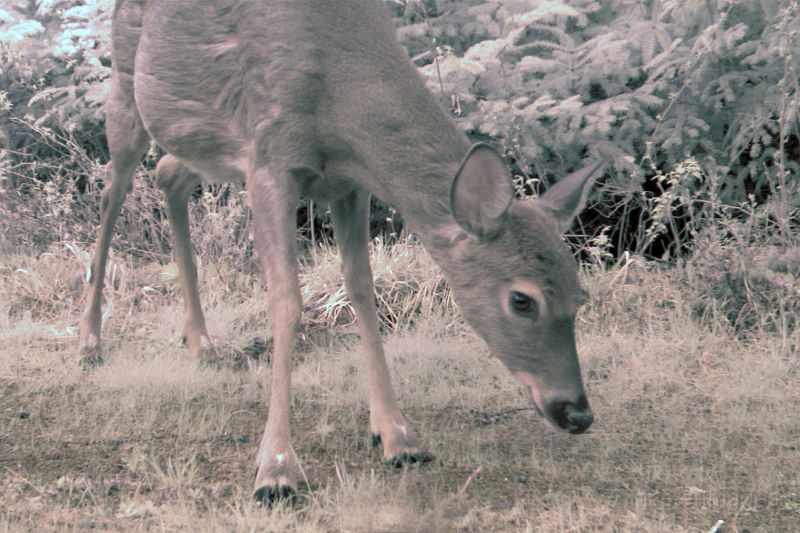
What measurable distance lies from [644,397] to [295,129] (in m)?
2.43

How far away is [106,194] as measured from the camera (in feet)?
18.7

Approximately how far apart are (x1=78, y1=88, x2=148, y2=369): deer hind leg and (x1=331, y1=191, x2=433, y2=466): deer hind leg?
1.65 m

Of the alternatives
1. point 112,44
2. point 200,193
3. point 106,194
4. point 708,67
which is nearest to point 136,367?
point 106,194

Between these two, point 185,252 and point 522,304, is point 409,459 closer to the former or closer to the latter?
point 522,304

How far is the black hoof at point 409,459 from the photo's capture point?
4023mm

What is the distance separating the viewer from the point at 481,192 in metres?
3.44

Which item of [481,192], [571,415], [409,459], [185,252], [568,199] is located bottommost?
[409,459]

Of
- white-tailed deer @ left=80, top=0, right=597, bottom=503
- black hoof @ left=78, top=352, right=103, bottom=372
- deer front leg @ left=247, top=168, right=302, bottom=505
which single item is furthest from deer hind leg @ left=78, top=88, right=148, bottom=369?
deer front leg @ left=247, top=168, right=302, bottom=505

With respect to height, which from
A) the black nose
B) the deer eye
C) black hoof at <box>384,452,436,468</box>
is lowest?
black hoof at <box>384,452,436,468</box>

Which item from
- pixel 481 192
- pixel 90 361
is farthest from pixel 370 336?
pixel 90 361

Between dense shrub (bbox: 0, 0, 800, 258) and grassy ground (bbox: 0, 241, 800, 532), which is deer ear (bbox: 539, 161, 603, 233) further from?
dense shrub (bbox: 0, 0, 800, 258)

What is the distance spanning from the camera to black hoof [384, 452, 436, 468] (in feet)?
13.2

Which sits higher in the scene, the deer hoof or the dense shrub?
the dense shrub

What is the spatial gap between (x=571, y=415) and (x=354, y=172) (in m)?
1.38
